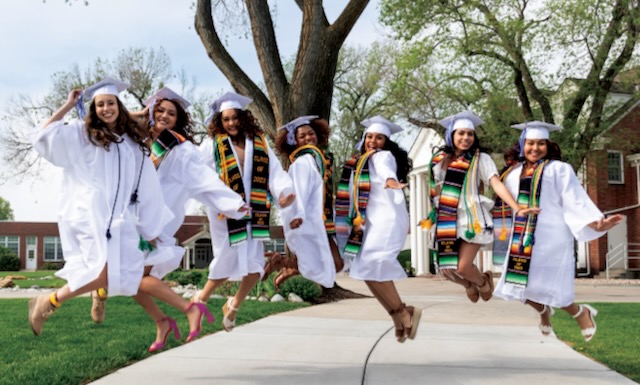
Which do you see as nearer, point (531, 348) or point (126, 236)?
point (126, 236)

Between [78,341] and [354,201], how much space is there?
12.6ft

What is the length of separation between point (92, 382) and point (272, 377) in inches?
57.9

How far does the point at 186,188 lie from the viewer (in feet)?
19.6

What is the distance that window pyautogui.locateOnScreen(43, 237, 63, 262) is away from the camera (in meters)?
55.2

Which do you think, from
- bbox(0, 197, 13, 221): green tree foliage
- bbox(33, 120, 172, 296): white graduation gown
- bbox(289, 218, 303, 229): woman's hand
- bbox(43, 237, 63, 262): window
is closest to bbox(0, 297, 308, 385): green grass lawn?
bbox(33, 120, 172, 296): white graduation gown

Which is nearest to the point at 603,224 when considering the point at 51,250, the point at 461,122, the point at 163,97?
the point at 461,122

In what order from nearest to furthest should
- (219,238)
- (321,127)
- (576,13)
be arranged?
(219,238)
(321,127)
(576,13)

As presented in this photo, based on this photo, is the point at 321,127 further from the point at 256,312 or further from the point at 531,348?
the point at 256,312

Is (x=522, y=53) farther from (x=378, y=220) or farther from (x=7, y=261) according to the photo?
(x=7, y=261)

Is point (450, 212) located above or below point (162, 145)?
below

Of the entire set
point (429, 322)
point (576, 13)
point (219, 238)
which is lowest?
point (429, 322)

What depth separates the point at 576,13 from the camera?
821 inches

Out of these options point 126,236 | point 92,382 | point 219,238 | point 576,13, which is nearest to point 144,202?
point 126,236

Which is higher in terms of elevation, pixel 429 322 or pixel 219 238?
pixel 219 238
